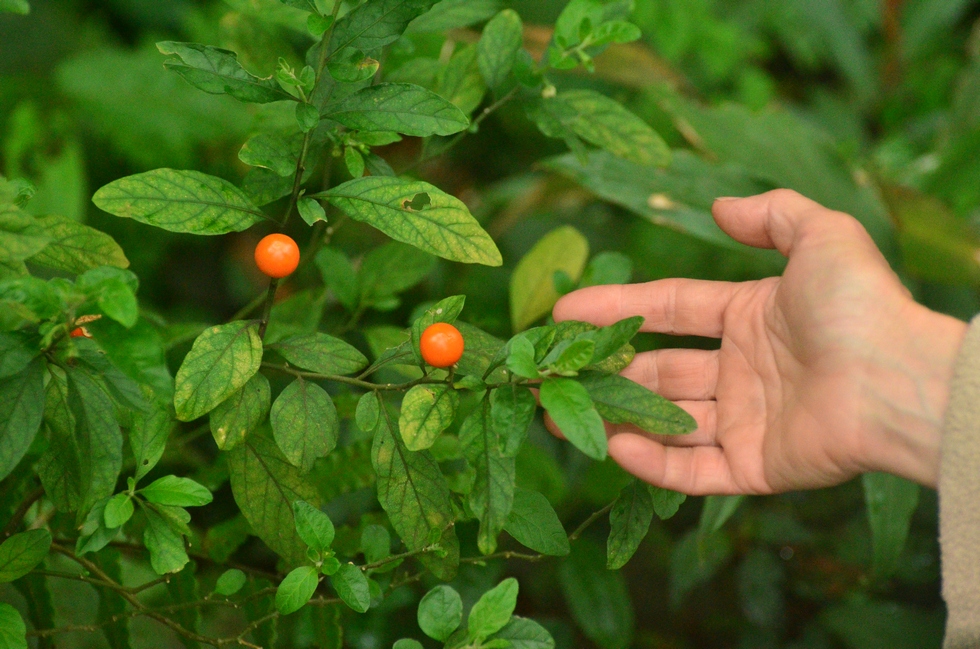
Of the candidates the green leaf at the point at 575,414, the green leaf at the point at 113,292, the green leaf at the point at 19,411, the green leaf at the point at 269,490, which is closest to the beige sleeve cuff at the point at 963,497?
the green leaf at the point at 575,414

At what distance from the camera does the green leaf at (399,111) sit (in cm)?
84

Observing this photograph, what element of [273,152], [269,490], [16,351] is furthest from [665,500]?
[16,351]

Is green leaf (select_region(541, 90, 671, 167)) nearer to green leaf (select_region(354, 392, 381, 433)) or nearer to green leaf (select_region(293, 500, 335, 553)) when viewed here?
green leaf (select_region(354, 392, 381, 433))

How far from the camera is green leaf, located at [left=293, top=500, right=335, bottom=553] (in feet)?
2.81

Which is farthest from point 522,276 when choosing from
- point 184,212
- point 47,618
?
point 47,618

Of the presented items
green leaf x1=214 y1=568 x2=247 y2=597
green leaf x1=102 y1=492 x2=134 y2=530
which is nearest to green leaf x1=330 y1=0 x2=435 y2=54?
green leaf x1=102 y1=492 x2=134 y2=530

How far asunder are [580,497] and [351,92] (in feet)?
3.73

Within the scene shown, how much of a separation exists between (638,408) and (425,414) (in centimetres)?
23

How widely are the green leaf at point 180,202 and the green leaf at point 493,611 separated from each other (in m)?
0.48

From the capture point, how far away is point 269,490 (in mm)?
943

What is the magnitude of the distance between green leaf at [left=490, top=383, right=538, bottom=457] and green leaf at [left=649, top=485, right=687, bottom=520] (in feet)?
0.82

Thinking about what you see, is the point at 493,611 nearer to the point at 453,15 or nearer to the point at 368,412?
the point at 368,412

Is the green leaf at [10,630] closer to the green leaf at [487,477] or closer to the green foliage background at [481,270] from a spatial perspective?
the green foliage background at [481,270]

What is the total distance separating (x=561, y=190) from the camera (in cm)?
217
